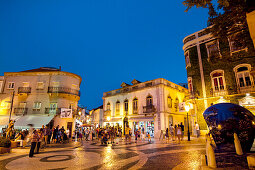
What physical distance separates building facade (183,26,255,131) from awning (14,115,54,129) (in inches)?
802

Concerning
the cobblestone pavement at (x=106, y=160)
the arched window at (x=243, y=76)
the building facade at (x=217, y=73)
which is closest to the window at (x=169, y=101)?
the building facade at (x=217, y=73)

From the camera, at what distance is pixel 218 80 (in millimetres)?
18062

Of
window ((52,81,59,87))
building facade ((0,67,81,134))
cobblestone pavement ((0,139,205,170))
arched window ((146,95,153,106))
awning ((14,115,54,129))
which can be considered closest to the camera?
cobblestone pavement ((0,139,205,170))

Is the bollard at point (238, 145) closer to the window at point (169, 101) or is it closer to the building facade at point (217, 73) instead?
the building facade at point (217, 73)

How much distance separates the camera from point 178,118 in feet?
86.9

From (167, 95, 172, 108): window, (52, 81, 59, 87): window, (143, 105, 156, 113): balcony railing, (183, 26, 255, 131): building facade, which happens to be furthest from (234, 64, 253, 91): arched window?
(52, 81, 59, 87): window

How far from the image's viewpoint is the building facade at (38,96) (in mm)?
23984

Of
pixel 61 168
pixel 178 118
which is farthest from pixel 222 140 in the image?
pixel 178 118

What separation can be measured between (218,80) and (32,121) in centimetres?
2523

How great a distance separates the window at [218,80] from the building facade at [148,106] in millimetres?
6096

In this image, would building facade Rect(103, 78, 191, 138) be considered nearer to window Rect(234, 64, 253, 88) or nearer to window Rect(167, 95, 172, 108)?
window Rect(167, 95, 172, 108)

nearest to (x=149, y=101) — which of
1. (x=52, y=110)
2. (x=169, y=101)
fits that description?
(x=169, y=101)

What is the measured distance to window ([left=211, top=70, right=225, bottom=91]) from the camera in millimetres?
17748

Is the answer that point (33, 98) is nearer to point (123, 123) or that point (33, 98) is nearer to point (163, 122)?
point (123, 123)
